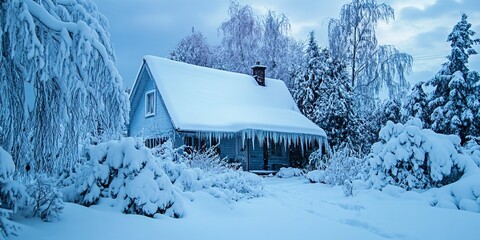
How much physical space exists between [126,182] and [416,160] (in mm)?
6551

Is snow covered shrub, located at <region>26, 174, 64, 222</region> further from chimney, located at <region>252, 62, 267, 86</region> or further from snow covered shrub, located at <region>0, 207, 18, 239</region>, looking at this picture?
chimney, located at <region>252, 62, 267, 86</region>

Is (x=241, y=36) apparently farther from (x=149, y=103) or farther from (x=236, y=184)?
(x=236, y=184)

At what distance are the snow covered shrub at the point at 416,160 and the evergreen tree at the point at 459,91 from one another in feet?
30.4

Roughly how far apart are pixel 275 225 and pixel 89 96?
10.5 ft

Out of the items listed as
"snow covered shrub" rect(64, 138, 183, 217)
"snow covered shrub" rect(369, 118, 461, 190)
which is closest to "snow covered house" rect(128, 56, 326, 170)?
"snow covered shrub" rect(369, 118, 461, 190)

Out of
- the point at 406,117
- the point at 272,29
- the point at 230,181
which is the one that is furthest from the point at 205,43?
the point at 230,181

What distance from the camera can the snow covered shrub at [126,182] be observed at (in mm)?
4418

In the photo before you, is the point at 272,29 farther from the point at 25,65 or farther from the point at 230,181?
the point at 25,65

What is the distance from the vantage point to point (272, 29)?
29.2 metres

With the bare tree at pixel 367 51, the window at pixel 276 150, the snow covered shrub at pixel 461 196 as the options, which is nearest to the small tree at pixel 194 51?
the bare tree at pixel 367 51

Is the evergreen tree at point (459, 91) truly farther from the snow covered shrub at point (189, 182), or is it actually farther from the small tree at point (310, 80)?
the snow covered shrub at point (189, 182)

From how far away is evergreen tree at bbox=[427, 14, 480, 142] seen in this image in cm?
1589

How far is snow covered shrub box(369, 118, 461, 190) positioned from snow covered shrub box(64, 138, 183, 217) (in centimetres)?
569

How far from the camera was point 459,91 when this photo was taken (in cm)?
1619
